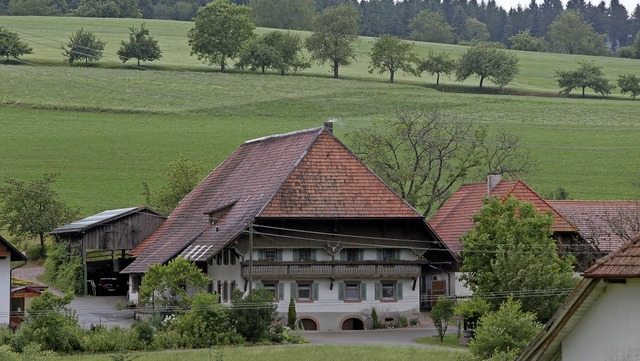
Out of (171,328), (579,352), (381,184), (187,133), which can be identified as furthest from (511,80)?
(579,352)

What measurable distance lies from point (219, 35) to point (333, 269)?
101962 mm

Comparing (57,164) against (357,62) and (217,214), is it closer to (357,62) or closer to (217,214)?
(217,214)

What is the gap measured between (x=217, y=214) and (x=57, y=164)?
40.8m

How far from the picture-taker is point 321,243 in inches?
2083

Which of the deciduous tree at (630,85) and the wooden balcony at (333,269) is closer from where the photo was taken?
the wooden balcony at (333,269)

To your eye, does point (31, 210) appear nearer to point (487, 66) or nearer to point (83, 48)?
point (83, 48)

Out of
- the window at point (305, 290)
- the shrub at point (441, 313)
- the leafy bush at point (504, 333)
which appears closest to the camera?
the leafy bush at point (504, 333)

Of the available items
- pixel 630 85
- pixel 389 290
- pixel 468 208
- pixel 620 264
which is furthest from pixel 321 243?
pixel 630 85

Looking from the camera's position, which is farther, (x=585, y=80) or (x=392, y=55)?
(x=392, y=55)

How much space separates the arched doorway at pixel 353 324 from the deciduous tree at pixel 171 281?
6.57 meters

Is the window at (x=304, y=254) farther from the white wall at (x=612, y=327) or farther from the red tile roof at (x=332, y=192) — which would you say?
the white wall at (x=612, y=327)

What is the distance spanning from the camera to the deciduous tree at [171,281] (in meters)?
49.3

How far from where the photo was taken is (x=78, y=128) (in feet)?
349

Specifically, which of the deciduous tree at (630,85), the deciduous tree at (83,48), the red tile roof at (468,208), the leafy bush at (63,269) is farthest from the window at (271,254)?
the deciduous tree at (630,85)
